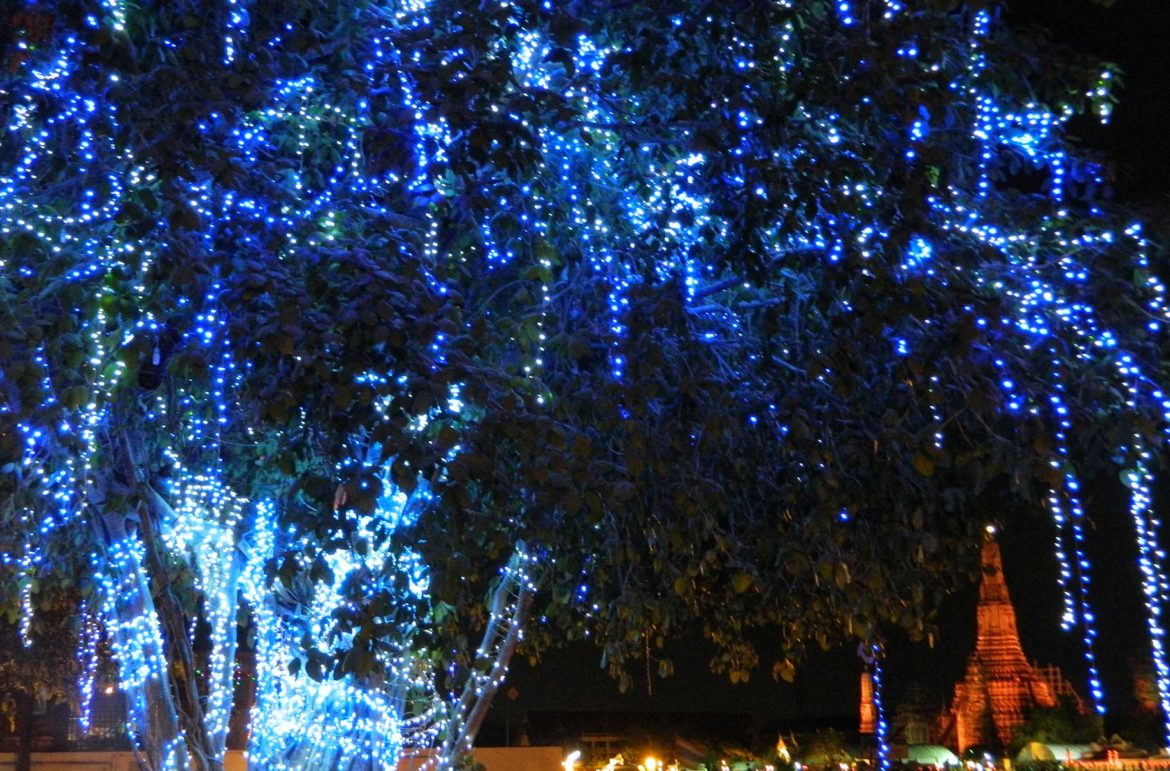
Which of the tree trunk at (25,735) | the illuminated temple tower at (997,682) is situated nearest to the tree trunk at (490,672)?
the tree trunk at (25,735)

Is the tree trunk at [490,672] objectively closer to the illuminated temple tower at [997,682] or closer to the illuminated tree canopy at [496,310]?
the illuminated tree canopy at [496,310]

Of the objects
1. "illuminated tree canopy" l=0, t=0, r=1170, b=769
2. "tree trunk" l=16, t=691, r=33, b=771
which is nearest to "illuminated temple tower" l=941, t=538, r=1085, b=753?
"tree trunk" l=16, t=691, r=33, b=771

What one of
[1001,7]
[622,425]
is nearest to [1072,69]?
[1001,7]

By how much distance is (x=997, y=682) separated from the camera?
114 feet

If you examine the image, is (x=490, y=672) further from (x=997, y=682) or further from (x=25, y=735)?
(x=997, y=682)

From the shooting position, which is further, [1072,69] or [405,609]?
[1072,69]

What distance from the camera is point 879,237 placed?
5.43 m

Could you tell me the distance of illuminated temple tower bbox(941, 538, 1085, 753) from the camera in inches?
1335

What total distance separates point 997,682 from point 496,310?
31.6 metres

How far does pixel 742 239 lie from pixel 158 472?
139 inches

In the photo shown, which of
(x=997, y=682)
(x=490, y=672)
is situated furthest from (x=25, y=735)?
(x=997, y=682)

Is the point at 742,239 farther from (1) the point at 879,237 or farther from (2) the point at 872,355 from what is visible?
(2) the point at 872,355

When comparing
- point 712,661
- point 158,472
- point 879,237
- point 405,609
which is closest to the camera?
point 405,609

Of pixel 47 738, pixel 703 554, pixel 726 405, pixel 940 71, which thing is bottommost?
pixel 47 738
